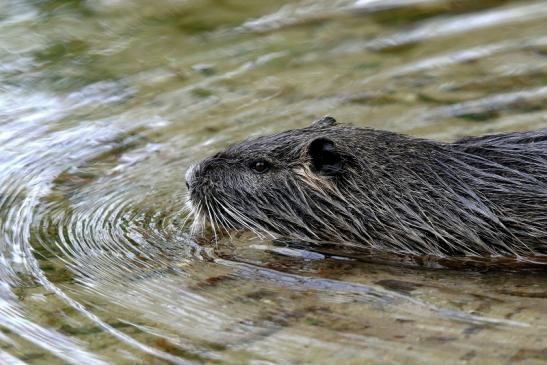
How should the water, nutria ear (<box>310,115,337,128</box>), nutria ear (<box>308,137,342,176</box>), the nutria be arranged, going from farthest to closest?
nutria ear (<box>310,115,337,128</box>), nutria ear (<box>308,137,342,176</box>), the nutria, the water

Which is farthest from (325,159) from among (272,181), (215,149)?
(215,149)

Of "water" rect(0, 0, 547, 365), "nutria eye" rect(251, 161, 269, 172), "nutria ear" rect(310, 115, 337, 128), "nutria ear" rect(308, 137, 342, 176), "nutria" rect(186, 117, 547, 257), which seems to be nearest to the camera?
"water" rect(0, 0, 547, 365)

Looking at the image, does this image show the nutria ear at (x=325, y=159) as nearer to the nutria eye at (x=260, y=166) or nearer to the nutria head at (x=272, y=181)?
the nutria head at (x=272, y=181)

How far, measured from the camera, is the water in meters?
4.05

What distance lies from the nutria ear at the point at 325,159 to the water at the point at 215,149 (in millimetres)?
434

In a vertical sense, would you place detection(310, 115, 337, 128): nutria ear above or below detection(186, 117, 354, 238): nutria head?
above

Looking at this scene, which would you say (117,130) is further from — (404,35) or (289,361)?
(289,361)

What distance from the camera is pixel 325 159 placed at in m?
5.36

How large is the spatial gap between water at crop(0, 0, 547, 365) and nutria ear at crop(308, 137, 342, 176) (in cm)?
43

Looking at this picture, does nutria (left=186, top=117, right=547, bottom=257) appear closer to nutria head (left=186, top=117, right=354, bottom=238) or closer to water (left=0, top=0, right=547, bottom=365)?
nutria head (left=186, top=117, right=354, bottom=238)

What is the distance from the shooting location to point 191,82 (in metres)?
7.58

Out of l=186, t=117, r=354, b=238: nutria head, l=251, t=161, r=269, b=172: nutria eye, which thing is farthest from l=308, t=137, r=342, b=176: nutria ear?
l=251, t=161, r=269, b=172: nutria eye

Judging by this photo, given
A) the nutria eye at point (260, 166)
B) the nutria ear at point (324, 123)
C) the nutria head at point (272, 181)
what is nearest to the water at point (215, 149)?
the nutria head at point (272, 181)

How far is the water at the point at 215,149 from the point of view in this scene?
160 inches
